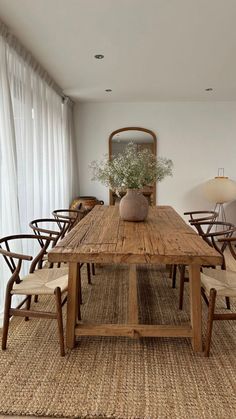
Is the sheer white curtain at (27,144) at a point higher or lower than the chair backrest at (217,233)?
higher

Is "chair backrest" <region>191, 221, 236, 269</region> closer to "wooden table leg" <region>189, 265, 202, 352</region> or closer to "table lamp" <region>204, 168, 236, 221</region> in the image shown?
"wooden table leg" <region>189, 265, 202, 352</region>

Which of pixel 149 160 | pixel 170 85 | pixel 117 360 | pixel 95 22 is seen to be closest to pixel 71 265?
pixel 117 360

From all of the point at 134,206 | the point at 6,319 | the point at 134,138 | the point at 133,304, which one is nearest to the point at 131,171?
the point at 134,206

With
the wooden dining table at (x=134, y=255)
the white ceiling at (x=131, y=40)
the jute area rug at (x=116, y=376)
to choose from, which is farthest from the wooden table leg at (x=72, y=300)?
the white ceiling at (x=131, y=40)

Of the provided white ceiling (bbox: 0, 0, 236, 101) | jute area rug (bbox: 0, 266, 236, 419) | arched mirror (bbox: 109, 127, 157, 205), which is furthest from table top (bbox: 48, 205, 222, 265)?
arched mirror (bbox: 109, 127, 157, 205)

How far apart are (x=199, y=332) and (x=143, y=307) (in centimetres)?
75

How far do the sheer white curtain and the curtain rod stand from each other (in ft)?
0.03

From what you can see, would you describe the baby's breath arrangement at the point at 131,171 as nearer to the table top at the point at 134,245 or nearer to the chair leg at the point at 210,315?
the table top at the point at 134,245

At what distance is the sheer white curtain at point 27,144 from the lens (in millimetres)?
2471

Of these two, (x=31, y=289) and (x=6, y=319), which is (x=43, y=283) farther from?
(x=6, y=319)

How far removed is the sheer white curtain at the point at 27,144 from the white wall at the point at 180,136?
79 cm

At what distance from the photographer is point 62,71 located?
3.54 metres

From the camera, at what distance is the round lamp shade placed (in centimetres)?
475

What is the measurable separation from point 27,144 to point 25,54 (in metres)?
0.88
